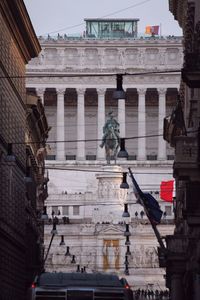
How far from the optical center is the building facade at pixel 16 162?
243 ft

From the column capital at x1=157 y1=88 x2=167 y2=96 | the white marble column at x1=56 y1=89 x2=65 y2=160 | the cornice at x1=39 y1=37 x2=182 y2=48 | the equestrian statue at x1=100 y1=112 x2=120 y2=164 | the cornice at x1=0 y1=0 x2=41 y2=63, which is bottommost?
the cornice at x1=0 y1=0 x2=41 y2=63

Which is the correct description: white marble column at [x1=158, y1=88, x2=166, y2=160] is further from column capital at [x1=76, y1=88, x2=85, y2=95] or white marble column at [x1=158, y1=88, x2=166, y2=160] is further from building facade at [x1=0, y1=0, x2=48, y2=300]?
building facade at [x1=0, y1=0, x2=48, y2=300]

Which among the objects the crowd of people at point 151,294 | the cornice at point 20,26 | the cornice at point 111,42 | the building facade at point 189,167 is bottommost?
the building facade at point 189,167

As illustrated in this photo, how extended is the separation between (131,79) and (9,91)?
363ft

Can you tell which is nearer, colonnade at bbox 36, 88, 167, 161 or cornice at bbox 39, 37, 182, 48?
colonnade at bbox 36, 88, 167, 161

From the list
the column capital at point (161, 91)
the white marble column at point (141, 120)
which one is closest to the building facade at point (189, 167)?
the white marble column at point (141, 120)

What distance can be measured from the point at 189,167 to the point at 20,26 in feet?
107

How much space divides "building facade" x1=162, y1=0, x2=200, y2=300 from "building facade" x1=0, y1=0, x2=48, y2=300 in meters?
7.36

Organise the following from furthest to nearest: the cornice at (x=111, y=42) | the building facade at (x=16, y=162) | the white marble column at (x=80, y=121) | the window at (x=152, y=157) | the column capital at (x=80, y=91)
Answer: the column capital at (x=80, y=91), the cornice at (x=111, y=42), the window at (x=152, y=157), the white marble column at (x=80, y=121), the building facade at (x=16, y=162)

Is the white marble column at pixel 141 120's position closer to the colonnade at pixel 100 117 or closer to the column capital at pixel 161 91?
the colonnade at pixel 100 117

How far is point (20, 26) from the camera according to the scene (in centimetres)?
8100

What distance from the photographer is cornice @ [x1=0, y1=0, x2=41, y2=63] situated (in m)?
74.0

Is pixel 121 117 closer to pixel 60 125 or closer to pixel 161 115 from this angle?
pixel 161 115

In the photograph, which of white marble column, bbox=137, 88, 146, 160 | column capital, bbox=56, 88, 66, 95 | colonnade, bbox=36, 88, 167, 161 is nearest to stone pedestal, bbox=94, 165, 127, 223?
colonnade, bbox=36, 88, 167, 161
